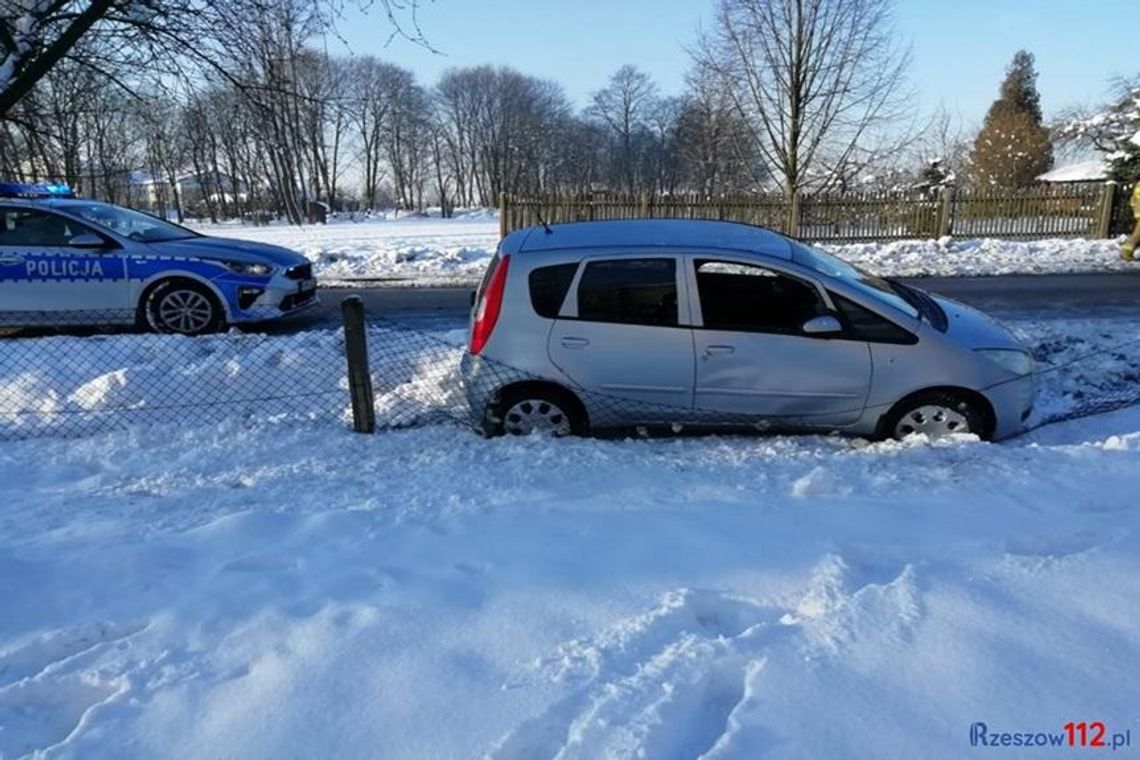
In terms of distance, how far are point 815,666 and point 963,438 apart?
2981 mm

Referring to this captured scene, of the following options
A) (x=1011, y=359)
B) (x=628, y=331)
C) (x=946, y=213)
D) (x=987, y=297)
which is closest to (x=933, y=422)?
(x=1011, y=359)

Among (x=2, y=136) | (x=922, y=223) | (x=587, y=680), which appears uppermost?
(x=2, y=136)

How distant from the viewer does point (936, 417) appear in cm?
513

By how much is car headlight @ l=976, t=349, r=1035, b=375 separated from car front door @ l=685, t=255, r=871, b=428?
86 cm

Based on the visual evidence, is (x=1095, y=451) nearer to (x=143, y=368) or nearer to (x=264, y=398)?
(x=264, y=398)

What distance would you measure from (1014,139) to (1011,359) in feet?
155

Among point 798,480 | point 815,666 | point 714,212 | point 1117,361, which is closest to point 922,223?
point 714,212

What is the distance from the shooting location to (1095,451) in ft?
14.6

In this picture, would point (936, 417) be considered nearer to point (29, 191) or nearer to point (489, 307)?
point (489, 307)

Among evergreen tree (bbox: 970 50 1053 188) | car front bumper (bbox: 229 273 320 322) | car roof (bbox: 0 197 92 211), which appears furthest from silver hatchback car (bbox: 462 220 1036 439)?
evergreen tree (bbox: 970 50 1053 188)

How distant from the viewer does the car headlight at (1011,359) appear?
16.8ft

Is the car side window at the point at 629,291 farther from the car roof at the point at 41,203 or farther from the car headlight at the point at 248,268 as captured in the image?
the car roof at the point at 41,203

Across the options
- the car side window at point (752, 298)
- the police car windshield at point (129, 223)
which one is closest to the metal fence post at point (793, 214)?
the police car windshield at point (129, 223)

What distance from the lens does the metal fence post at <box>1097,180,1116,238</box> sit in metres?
19.2
